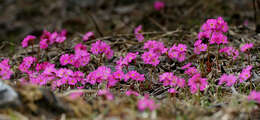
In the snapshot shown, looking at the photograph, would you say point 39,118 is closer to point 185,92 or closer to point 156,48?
point 185,92

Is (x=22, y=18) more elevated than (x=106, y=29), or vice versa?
(x=22, y=18)

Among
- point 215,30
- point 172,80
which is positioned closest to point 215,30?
point 215,30

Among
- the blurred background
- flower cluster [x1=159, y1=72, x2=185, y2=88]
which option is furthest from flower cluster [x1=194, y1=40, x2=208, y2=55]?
the blurred background

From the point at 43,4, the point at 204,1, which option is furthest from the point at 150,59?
the point at 43,4

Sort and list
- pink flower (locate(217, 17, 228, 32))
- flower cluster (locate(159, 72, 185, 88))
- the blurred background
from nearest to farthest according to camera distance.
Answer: flower cluster (locate(159, 72, 185, 88)) < pink flower (locate(217, 17, 228, 32)) < the blurred background

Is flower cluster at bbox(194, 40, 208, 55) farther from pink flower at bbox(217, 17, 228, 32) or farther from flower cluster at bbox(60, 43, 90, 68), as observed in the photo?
flower cluster at bbox(60, 43, 90, 68)

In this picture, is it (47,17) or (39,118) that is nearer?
(39,118)

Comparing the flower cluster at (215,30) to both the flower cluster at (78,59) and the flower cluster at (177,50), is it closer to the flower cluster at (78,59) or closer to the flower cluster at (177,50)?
the flower cluster at (177,50)

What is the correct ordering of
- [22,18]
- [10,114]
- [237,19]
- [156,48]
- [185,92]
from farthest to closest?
1. [22,18]
2. [237,19]
3. [156,48]
4. [185,92]
5. [10,114]

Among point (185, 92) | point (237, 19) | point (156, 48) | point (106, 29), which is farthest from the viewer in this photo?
point (106, 29)
